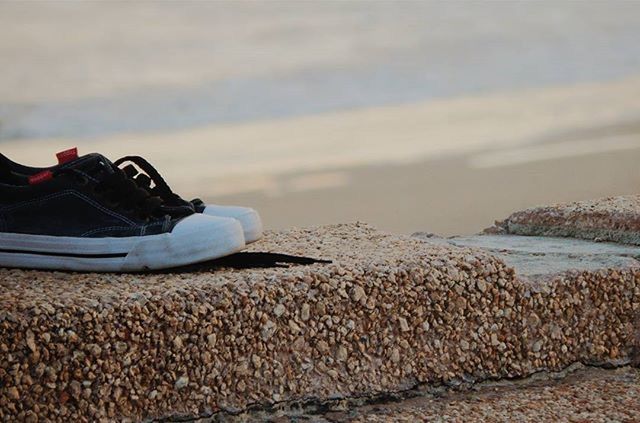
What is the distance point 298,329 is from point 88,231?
40cm

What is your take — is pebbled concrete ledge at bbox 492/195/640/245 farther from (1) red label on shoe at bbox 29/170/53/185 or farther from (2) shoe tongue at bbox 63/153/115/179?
(1) red label on shoe at bbox 29/170/53/185

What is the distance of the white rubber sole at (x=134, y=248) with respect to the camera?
1.78 m

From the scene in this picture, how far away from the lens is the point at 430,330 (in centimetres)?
187

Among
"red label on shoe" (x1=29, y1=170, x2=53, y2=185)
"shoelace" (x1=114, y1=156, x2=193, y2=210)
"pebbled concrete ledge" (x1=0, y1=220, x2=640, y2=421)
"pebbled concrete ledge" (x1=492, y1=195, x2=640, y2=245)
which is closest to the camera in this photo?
"pebbled concrete ledge" (x1=0, y1=220, x2=640, y2=421)

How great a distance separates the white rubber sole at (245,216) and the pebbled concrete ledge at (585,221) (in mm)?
962

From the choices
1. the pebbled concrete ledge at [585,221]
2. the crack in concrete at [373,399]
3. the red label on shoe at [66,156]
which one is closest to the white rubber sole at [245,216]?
the red label on shoe at [66,156]

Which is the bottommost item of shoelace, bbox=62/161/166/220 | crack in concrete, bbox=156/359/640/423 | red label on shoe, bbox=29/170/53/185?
crack in concrete, bbox=156/359/640/423

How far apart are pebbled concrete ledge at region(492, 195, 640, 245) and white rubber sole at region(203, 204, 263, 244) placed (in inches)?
37.9

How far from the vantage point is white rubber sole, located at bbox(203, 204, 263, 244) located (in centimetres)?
202

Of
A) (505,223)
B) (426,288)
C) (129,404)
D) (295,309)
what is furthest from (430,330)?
(505,223)

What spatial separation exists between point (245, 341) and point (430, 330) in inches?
14.1

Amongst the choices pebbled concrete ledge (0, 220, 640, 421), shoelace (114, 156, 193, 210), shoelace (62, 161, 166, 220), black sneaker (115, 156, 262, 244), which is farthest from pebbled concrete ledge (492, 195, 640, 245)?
shoelace (62, 161, 166, 220)

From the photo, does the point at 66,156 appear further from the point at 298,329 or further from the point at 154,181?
the point at 298,329

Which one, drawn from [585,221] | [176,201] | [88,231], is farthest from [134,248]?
[585,221]
